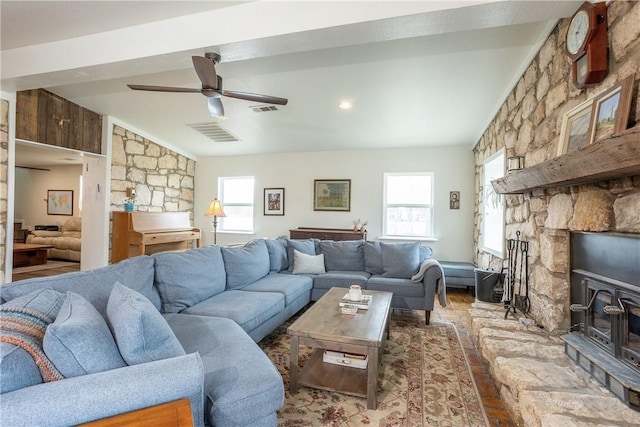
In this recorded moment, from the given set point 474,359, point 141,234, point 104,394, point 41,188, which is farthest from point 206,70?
point 41,188

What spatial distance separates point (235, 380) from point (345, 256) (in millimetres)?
2758

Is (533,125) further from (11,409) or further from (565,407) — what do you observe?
(11,409)

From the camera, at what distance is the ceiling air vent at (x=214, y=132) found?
16.2ft

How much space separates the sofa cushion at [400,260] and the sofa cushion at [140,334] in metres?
2.77

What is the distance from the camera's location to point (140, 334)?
3.83 ft

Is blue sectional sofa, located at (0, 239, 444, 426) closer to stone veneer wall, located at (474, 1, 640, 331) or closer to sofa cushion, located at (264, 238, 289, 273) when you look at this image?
sofa cushion, located at (264, 238, 289, 273)

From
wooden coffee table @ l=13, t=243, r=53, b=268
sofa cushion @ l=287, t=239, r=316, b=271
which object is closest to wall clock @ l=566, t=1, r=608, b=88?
sofa cushion @ l=287, t=239, r=316, b=271

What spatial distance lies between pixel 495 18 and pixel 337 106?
7.70ft

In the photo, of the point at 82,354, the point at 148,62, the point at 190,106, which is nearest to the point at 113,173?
the point at 190,106

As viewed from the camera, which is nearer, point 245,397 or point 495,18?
point 245,397

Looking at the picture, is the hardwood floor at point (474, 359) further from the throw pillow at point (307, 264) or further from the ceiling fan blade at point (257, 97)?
the ceiling fan blade at point (257, 97)

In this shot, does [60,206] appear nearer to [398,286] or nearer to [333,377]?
[398,286]

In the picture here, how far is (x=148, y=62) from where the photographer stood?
8.47 ft

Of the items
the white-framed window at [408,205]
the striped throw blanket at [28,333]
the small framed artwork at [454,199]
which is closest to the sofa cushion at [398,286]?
the white-framed window at [408,205]
